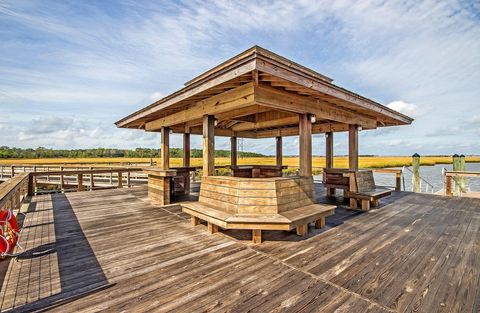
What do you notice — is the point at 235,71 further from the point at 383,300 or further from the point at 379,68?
the point at 379,68

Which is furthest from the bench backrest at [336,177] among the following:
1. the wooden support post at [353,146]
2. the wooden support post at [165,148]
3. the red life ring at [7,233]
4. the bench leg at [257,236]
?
the red life ring at [7,233]

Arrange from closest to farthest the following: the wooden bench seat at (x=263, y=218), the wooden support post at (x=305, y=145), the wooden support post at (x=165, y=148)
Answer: the wooden bench seat at (x=263, y=218) → the wooden support post at (x=305, y=145) → the wooden support post at (x=165, y=148)

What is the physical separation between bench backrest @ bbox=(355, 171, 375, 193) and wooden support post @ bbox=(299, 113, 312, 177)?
213 centimetres

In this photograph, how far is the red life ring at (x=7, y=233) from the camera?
278cm

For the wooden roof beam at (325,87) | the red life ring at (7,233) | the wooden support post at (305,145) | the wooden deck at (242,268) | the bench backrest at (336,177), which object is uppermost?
the wooden roof beam at (325,87)

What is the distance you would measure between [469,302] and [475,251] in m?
1.85

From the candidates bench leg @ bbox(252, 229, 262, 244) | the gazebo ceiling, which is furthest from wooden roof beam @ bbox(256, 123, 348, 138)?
bench leg @ bbox(252, 229, 262, 244)

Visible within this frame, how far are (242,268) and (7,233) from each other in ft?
11.2

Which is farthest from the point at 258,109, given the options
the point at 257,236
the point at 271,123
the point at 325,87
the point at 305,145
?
the point at 257,236

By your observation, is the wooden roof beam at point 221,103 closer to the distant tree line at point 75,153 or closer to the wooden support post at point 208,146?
the wooden support post at point 208,146

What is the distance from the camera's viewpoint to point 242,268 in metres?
2.59

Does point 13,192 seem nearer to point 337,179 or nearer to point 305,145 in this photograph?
point 305,145

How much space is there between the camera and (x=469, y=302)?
6.46 ft

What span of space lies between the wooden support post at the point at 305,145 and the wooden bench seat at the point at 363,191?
1963mm
